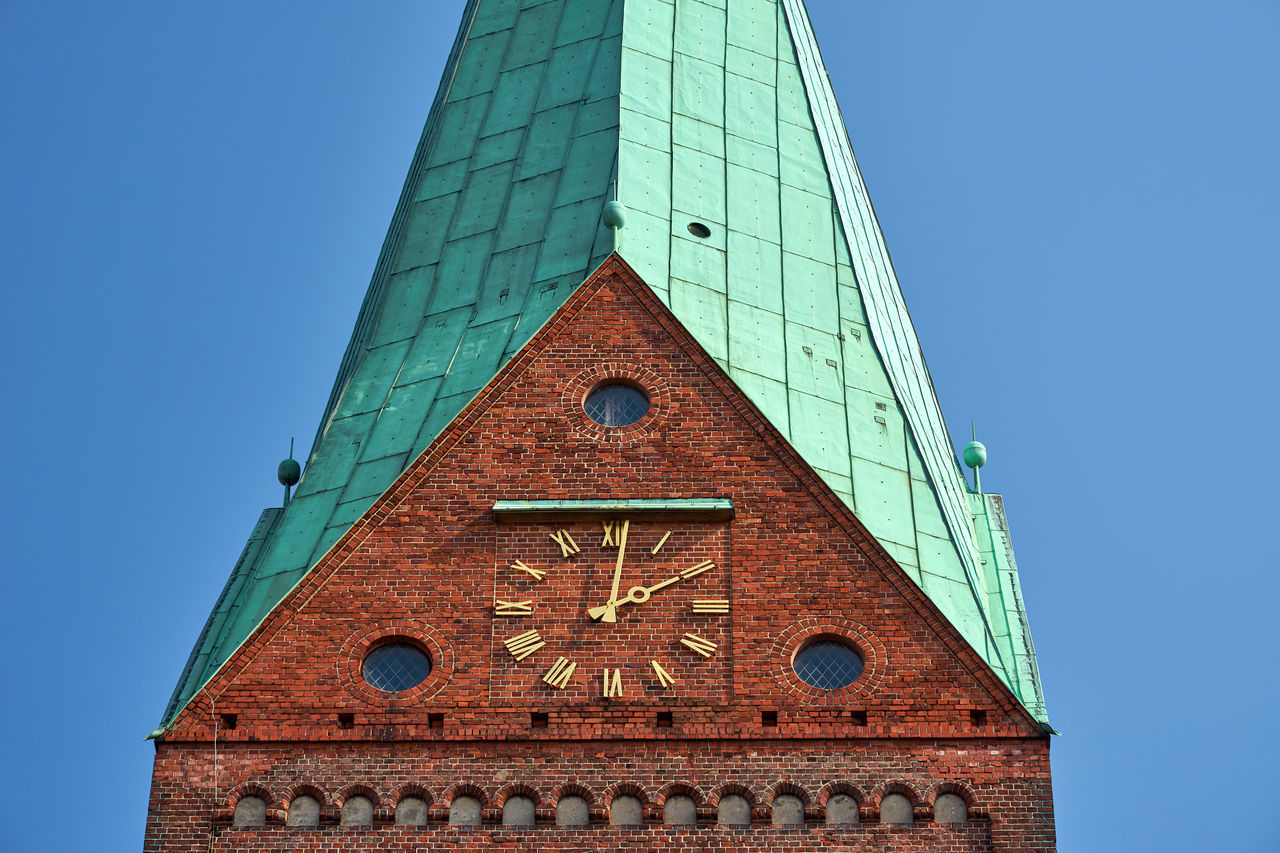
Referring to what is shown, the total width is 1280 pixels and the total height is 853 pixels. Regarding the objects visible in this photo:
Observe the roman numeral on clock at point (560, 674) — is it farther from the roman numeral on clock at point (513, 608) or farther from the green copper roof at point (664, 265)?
the green copper roof at point (664, 265)

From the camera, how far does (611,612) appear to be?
33594 millimetres

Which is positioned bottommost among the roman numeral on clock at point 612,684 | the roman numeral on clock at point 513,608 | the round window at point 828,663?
the roman numeral on clock at point 612,684

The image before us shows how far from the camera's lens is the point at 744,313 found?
122ft

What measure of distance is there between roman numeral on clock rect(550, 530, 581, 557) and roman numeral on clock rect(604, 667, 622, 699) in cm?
157

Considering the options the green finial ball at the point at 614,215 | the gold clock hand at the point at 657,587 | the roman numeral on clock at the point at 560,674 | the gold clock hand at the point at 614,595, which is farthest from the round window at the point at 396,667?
the green finial ball at the point at 614,215

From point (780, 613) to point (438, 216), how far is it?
8468mm

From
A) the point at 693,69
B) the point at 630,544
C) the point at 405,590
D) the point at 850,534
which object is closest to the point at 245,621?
the point at 405,590

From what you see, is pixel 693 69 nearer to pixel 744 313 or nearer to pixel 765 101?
pixel 765 101

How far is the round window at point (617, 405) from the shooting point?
35500 millimetres

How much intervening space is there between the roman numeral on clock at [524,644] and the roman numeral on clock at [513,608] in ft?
0.92

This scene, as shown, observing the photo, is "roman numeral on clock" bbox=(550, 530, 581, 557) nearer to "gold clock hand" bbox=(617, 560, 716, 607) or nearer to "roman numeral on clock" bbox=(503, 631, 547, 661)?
"gold clock hand" bbox=(617, 560, 716, 607)

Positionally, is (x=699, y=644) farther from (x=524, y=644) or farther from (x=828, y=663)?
(x=524, y=644)

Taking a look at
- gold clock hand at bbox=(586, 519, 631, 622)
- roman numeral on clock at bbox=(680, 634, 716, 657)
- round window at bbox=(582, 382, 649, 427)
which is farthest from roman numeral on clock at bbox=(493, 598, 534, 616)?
round window at bbox=(582, 382, 649, 427)

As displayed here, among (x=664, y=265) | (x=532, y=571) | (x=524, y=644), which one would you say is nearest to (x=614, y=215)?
(x=664, y=265)
